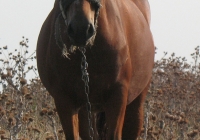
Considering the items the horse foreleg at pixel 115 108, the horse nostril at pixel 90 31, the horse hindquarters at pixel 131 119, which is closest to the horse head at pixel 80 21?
the horse nostril at pixel 90 31

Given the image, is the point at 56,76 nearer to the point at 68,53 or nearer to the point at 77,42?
the point at 68,53

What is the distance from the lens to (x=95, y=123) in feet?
17.6

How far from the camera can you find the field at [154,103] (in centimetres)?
651

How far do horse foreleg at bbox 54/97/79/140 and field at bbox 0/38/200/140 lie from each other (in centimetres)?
129

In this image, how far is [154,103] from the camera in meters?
7.39

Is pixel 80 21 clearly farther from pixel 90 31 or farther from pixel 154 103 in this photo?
pixel 154 103

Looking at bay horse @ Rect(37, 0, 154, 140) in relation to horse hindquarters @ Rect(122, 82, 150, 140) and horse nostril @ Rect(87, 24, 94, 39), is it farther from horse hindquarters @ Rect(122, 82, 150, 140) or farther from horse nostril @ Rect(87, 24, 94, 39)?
horse hindquarters @ Rect(122, 82, 150, 140)

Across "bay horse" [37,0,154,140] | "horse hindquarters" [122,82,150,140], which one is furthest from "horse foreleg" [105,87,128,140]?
"horse hindquarters" [122,82,150,140]

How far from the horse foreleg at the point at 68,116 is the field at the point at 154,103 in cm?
129

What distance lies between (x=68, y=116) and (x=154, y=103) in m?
3.08

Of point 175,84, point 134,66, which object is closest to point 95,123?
point 134,66

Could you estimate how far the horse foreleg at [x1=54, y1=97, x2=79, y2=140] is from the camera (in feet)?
14.5

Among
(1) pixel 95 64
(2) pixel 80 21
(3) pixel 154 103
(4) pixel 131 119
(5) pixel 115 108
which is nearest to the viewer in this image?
(2) pixel 80 21

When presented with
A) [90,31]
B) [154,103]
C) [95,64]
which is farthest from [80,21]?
[154,103]
